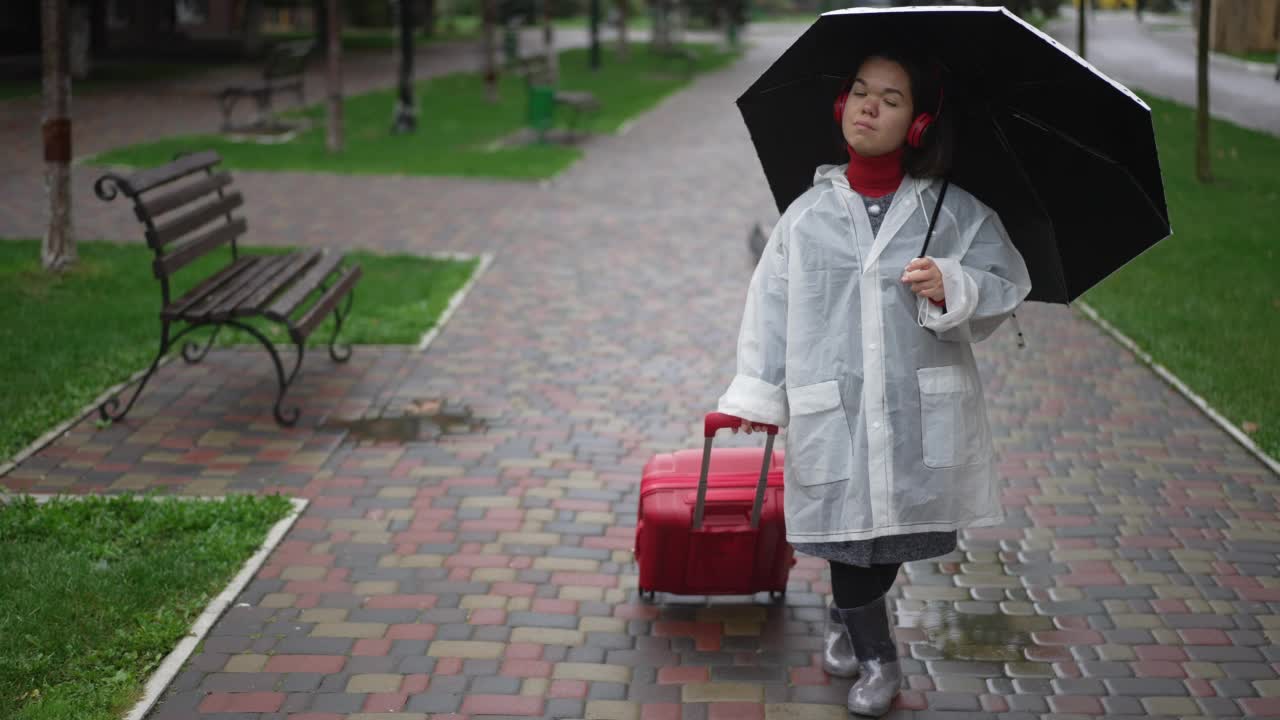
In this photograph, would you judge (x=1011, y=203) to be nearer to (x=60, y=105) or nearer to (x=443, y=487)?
(x=443, y=487)

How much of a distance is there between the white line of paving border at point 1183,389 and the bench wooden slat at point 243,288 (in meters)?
4.67

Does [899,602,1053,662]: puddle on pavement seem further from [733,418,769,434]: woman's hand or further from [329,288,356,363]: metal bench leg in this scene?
[329,288,356,363]: metal bench leg

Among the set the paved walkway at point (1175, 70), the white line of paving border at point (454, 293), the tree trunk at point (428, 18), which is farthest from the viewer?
the tree trunk at point (428, 18)

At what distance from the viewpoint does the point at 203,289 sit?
706 centimetres

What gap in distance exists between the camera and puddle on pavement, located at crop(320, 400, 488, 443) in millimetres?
6770

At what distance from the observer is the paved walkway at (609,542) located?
14.4 ft

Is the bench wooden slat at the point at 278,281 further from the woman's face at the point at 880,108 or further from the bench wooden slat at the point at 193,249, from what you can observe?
the woman's face at the point at 880,108

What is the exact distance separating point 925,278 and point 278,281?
419 cm

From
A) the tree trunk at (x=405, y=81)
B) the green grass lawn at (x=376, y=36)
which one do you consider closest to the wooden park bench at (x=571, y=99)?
the tree trunk at (x=405, y=81)

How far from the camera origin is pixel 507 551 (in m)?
5.44

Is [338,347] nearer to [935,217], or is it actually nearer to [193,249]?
[193,249]

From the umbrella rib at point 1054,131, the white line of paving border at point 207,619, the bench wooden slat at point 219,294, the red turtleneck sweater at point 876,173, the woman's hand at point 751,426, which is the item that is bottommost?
the white line of paving border at point 207,619

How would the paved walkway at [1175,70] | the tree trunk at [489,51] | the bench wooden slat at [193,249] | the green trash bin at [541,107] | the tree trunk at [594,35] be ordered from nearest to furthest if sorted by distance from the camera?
the bench wooden slat at [193,249]
the green trash bin at [541,107]
the paved walkway at [1175,70]
the tree trunk at [489,51]
the tree trunk at [594,35]

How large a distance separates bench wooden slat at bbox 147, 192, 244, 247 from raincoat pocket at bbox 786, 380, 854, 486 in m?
3.88
